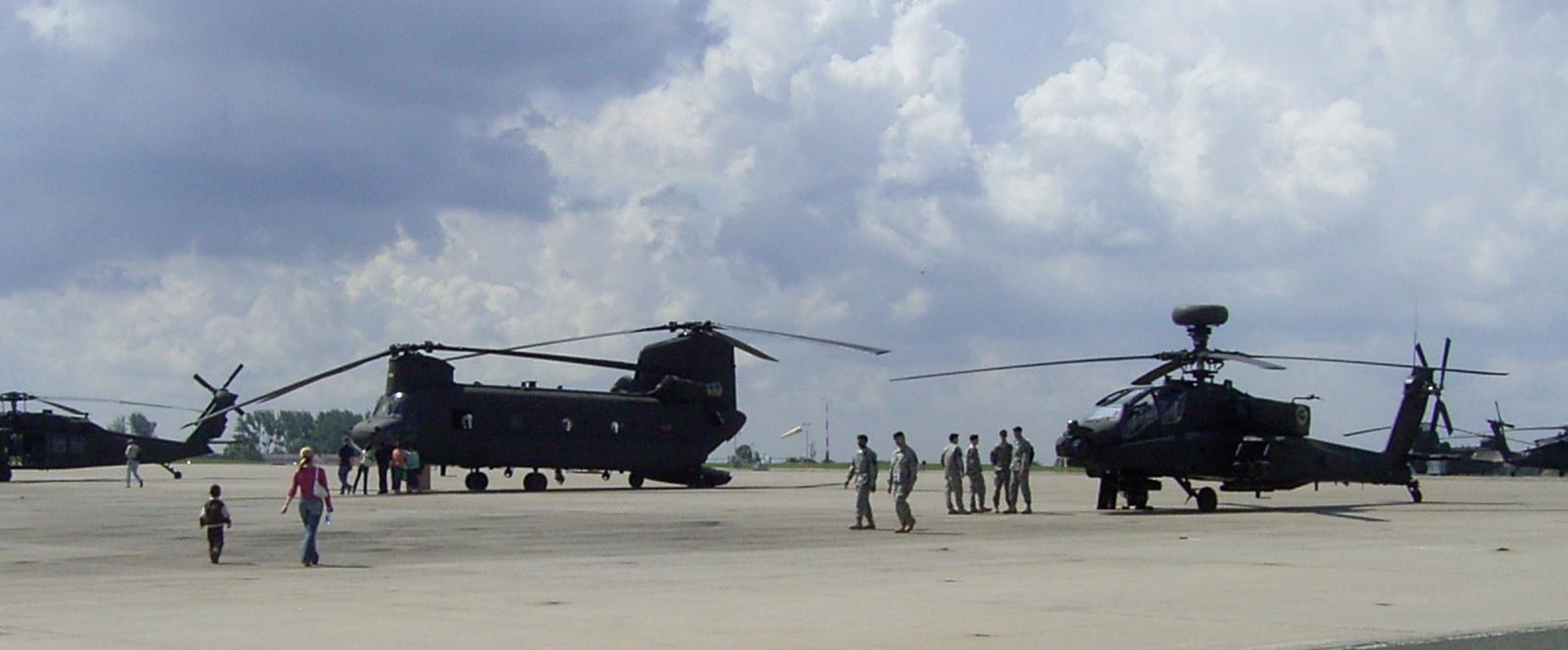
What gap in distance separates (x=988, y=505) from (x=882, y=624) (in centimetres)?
2393

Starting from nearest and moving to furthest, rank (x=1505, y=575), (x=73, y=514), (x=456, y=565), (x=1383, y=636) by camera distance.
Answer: (x=1383, y=636) → (x=1505, y=575) → (x=456, y=565) → (x=73, y=514)

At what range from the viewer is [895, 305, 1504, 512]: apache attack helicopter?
98.9ft

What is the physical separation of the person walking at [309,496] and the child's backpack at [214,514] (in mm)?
667

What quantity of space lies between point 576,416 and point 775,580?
26869 mm

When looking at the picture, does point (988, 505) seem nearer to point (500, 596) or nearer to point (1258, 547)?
point (1258, 547)

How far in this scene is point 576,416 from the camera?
42.0 m

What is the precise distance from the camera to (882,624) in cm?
1214

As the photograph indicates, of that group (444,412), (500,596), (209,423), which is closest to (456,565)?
(500,596)

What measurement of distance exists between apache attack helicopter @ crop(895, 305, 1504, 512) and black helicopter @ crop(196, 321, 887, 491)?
804cm

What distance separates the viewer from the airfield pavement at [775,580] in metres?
11.7

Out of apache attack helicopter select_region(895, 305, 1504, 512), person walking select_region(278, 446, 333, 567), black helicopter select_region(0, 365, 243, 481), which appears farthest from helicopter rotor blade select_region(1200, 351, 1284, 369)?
black helicopter select_region(0, 365, 243, 481)

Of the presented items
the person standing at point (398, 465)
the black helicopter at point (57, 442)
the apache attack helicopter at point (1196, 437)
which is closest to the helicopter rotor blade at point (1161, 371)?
the apache attack helicopter at point (1196, 437)

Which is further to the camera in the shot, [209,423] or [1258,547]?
[209,423]

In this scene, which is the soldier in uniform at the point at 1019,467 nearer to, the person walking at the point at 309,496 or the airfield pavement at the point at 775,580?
the airfield pavement at the point at 775,580
